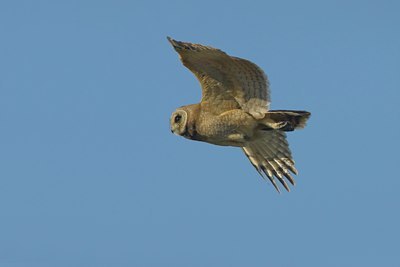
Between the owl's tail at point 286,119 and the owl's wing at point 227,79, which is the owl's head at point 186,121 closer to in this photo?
the owl's wing at point 227,79

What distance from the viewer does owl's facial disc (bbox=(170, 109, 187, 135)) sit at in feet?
64.8

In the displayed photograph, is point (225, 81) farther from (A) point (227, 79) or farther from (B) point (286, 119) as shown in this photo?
(B) point (286, 119)

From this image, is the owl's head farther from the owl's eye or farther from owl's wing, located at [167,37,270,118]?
owl's wing, located at [167,37,270,118]

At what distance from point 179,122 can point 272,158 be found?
2837 mm

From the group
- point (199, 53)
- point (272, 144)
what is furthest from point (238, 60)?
point (272, 144)

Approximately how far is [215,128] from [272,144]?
95.8 inches

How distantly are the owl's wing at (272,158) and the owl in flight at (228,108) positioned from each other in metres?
1.37

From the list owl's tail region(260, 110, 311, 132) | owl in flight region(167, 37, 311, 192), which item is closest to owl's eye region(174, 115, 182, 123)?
owl in flight region(167, 37, 311, 192)

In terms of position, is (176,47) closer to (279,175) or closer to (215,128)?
(215,128)

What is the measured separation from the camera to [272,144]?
21625 mm

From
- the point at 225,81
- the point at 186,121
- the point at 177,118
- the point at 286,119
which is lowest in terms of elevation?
the point at 286,119

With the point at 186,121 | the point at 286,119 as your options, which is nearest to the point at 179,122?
the point at 186,121

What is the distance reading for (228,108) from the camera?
19656 millimetres

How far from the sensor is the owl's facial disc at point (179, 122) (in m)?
19.8
